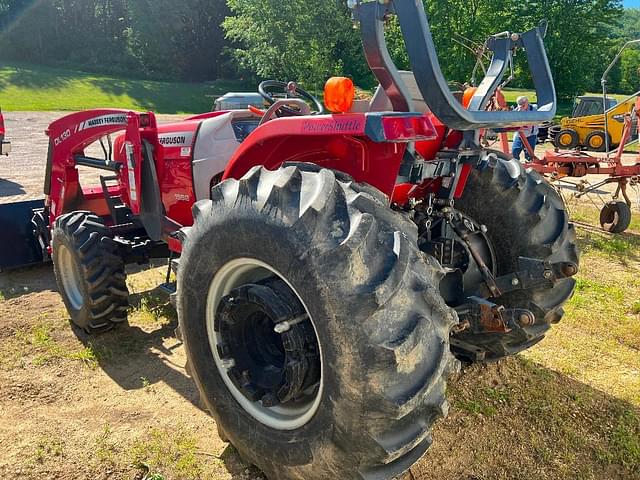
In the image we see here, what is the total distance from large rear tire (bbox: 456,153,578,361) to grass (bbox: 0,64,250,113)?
26651 millimetres

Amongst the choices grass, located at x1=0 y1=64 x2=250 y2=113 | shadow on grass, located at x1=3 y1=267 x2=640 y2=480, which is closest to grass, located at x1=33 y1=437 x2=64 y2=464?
shadow on grass, located at x1=3 y1=267 x2=640 y2=480

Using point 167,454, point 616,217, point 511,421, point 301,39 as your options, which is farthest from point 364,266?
point 301,39

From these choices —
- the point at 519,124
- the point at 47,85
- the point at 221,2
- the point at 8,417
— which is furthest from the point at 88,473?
the point at 221,2

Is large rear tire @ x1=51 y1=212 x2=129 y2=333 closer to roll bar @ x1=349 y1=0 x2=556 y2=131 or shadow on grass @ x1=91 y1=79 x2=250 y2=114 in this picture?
roll bar @ x1=349 y1=0 x2=556 y2=131

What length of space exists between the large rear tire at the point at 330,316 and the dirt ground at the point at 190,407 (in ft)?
2.22

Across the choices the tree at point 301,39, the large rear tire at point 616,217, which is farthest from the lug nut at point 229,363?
the tree at point 301,39

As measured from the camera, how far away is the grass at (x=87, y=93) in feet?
94.3

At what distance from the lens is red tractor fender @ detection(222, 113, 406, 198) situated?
2.39 meters

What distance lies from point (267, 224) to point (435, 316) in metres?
0.71

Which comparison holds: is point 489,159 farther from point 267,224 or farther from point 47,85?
point 47,85

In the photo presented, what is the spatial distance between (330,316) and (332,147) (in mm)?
1028

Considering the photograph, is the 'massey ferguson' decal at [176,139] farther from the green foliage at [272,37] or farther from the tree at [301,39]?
the tree at [301,39]

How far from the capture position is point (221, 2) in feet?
160

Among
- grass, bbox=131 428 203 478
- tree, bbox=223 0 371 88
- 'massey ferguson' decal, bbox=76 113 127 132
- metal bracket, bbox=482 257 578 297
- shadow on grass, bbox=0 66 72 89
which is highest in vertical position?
tree, bbox=223 0 371 88
